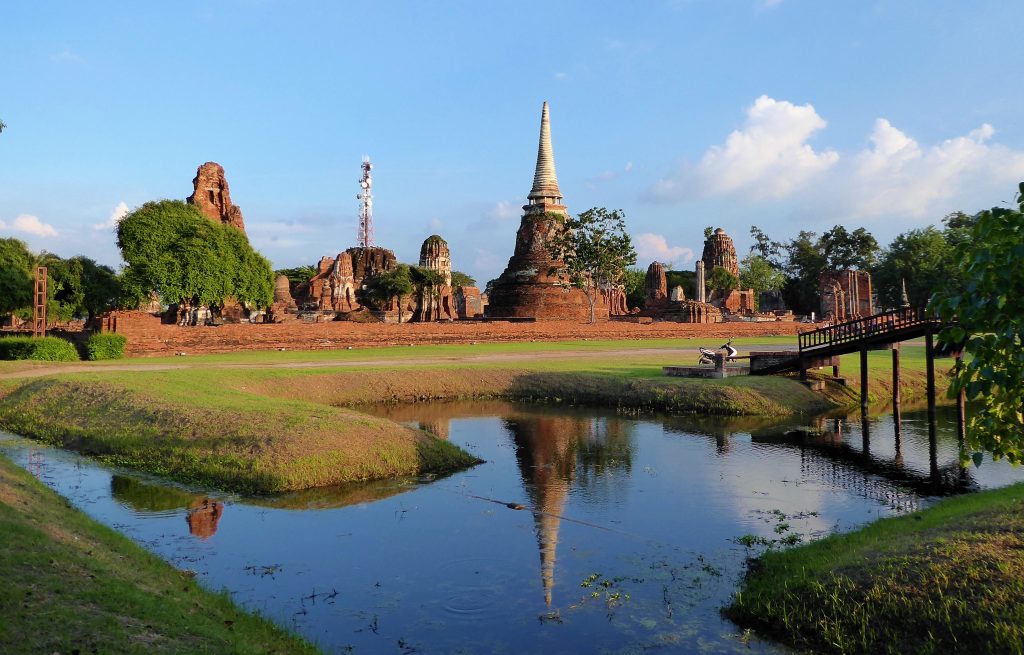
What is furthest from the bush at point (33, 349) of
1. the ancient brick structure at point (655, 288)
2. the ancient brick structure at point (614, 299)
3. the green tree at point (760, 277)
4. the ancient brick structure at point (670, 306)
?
the green tree at point (760, 277)

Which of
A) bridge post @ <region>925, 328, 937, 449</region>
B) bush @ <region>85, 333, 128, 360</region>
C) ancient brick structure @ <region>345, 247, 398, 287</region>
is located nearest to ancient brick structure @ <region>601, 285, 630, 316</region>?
ancient brick structure @ <region>345, 247, 398, 287</region>

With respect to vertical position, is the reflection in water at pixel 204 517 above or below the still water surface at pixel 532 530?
above

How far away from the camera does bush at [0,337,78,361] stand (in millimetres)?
26922

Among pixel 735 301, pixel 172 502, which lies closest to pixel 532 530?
pixel 172 502

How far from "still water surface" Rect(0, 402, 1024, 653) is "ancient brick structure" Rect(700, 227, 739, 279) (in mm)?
63465

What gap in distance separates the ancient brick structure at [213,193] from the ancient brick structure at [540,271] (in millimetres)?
19315

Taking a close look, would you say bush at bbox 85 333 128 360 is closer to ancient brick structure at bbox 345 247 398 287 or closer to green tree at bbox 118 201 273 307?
green tree at bbox 118 201 273 307

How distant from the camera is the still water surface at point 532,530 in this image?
25.7ft

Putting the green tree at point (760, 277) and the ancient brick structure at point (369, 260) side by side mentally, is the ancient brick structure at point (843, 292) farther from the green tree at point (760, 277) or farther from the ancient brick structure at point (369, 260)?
the ancient brick structure at point (369, 260)

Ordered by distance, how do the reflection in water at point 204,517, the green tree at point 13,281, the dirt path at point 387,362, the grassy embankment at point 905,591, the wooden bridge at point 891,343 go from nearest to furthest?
the grassy embankment at point 905,591 < the reflection in water at point 204,517 < the wooden bridge at point 891,343 < the dirt path at point 387,362 < the green tree at point 13,281

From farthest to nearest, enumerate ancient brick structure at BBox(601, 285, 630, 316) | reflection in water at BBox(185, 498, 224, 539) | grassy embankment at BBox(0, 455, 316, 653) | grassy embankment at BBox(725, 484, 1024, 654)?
ancient brick structure at BBox(601, 285, 630, 316) < reflection in water at BBox(185, 498, 224, 539) < grassy embankment at BBox(725, 484, 1024, 654) < grassy embankment at BBox(0, 455, 316, 653)

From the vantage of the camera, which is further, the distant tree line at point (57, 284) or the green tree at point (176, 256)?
the distant tree line at point (57, 284)

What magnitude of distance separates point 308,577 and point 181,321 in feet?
126

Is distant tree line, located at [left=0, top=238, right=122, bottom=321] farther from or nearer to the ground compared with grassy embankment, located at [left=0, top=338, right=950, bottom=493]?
farther from the ground
